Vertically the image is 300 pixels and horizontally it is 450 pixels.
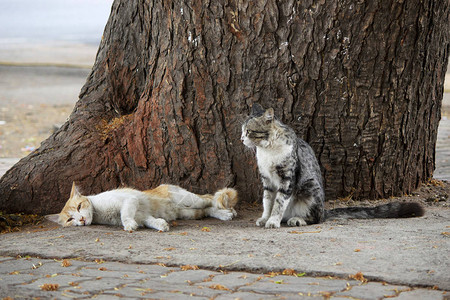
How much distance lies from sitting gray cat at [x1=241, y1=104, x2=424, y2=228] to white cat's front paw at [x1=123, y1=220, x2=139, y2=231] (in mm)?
1118

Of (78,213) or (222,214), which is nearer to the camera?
(78,213)

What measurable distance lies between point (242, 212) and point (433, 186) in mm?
2393

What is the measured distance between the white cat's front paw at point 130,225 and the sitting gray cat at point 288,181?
3.67 ft

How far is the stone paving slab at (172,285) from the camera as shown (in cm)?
317

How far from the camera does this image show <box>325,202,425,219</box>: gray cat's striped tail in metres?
5.28

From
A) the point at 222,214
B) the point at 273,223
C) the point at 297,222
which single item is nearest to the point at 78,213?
the point at 222,214

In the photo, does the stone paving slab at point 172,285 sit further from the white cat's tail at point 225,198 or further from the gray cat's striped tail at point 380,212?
the gray cat's striped tail at point 380,212

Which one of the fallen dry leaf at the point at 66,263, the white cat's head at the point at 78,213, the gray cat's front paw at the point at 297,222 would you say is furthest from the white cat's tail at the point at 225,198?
the fallen dry leaf at the point at 66,263

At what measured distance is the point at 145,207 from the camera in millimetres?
5438

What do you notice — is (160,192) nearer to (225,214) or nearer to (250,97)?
(225,214)

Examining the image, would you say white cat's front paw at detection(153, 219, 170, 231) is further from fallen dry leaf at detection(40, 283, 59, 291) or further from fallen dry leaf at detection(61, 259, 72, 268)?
fallen dry leaf at detection(40, 283, 59, 291)

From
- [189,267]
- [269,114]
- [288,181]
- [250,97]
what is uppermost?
[250,97]

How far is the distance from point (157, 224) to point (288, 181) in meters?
1.26

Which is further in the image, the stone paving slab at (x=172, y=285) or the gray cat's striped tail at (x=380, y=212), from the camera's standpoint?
the gray cat's striped tail at (x=380, y=212)
